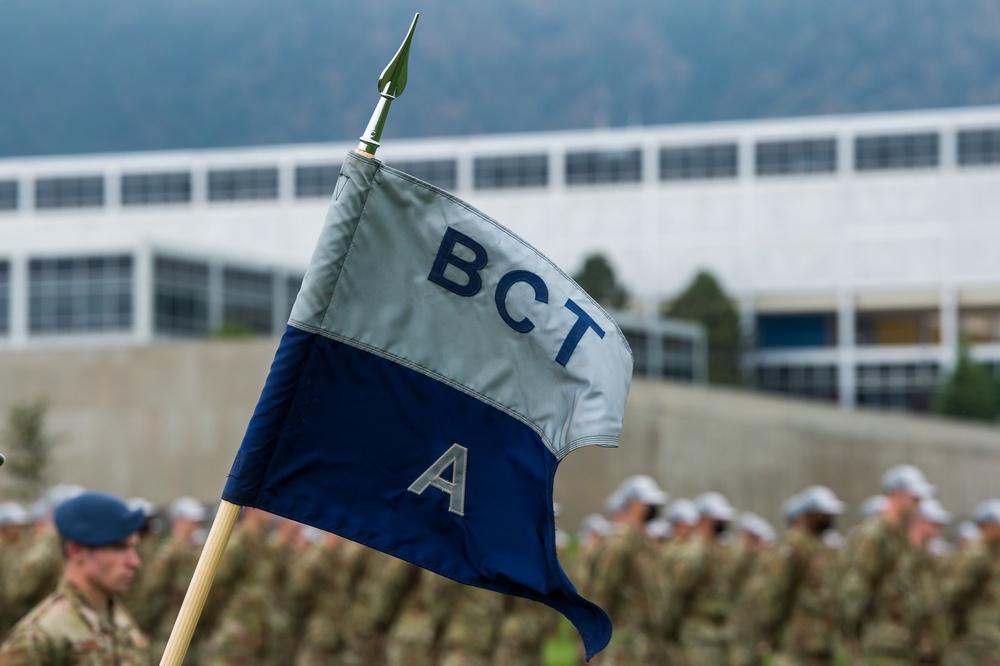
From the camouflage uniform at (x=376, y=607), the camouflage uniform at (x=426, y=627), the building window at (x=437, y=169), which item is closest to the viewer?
the camouflage uniform at (x=426, y=627)

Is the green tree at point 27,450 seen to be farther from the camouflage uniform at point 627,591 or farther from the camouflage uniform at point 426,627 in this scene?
the camouflage uniform at point 627,591

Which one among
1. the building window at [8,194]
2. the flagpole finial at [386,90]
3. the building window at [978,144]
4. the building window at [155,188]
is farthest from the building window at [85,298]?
the flagpole finial at [386,90]

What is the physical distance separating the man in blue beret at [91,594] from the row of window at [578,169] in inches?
2429

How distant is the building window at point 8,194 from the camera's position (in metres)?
73.1

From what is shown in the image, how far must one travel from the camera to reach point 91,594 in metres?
4.84

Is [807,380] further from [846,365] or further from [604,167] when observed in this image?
[604,167]

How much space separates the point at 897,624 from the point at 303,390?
8.36 metres

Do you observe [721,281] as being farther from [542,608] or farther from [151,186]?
[542,608]

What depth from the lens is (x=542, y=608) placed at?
12.4 metres

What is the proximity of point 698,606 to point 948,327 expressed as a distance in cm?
5930

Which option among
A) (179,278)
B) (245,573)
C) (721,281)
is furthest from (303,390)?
(721,281)

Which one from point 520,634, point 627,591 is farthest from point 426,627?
point 627,591

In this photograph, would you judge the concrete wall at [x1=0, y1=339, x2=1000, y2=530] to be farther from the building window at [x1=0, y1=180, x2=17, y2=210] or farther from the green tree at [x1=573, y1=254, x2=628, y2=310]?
the building window at [x1=0, y1=180, x2=17, y2=210]

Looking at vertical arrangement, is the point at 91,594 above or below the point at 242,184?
below
